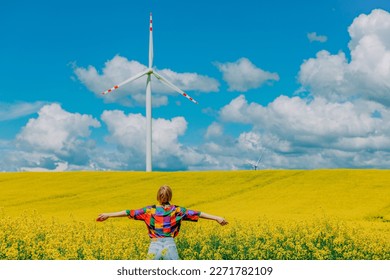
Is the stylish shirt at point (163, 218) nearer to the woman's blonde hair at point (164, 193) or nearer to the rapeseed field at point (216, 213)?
the woman's blonde hair at point (164, 193)

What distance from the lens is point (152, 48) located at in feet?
190

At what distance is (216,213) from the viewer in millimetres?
28375

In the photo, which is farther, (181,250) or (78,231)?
(78,231)

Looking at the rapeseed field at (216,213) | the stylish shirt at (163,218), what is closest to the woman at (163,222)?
the stylish shirt at (163,218)

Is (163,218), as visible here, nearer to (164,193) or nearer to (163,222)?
(163,222)

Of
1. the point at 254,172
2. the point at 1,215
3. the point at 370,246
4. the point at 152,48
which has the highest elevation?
the point at 152,48

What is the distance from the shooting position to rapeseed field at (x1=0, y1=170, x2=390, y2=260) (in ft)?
37.7

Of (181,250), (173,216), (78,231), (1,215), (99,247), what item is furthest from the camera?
(1,215)

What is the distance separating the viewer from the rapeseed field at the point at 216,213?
11.5 metres

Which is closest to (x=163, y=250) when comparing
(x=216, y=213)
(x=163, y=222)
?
(x=163, y=222)
